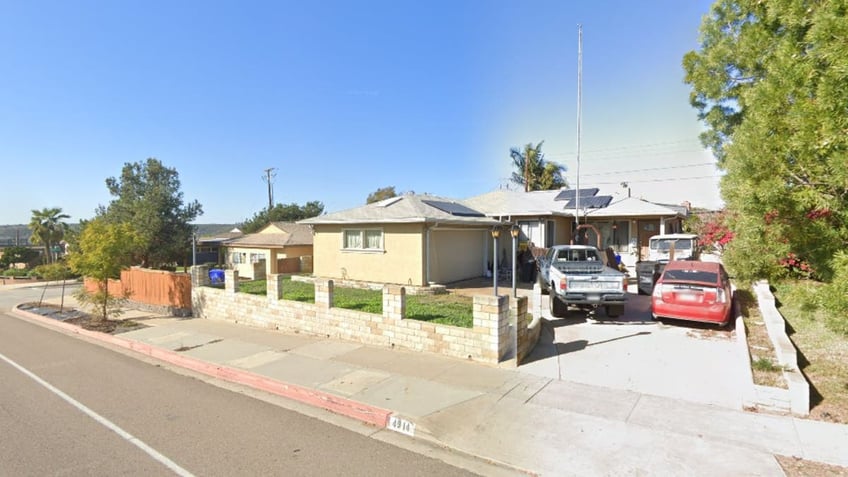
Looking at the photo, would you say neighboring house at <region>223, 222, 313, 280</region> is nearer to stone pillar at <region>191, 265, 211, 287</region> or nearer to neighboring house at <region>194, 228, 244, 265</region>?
neighboring house at <region>194, 228, 244, 265</region>

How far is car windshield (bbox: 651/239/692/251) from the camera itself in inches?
657

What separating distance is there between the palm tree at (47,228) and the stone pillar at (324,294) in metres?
57.6

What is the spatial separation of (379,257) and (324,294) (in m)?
6.32

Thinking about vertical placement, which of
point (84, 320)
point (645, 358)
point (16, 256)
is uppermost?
point (16, 256)

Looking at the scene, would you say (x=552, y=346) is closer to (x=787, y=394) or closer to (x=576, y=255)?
(x=787, y=394)

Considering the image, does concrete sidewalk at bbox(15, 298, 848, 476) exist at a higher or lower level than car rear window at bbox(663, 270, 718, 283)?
lower

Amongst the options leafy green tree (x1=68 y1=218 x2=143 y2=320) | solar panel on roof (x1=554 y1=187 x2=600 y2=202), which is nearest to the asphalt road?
leafy green tree (x1=68 y1=218 x2=143 y2=320)

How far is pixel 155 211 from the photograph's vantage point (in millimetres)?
36625

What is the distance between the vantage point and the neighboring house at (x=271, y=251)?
83.0 feet

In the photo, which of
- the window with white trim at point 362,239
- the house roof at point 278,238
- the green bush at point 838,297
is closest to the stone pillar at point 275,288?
the window with white trim at point 362,239

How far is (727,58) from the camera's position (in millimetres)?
15461

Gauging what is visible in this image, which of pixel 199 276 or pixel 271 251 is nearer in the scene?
pixel 199 276

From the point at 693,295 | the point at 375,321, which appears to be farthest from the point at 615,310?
the point at 375,321

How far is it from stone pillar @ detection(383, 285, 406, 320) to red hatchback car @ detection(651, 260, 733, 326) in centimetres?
601
